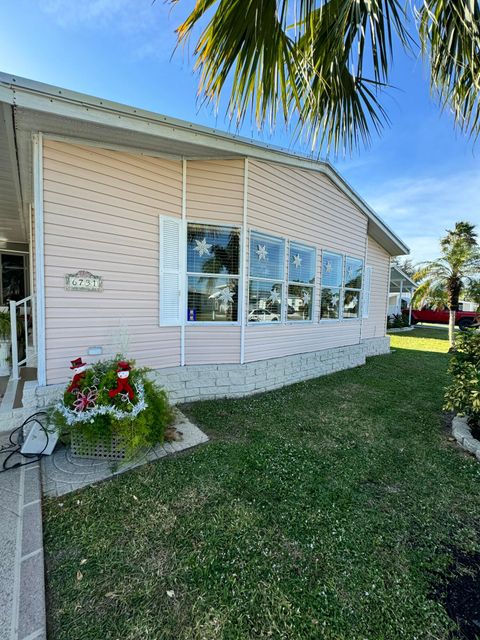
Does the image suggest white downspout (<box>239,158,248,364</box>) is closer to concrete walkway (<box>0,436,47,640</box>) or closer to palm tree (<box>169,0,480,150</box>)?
palm tree (<box>169,0,480,150</box>)

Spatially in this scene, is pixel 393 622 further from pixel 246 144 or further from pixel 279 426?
pixel 246 144

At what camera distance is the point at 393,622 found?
155 cm

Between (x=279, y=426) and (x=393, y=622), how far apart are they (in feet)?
8.05

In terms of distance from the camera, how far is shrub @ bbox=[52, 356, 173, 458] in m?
2.76

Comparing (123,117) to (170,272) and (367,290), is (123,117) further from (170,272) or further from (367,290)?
(367,290)

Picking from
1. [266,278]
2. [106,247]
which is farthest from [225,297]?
[106,247]

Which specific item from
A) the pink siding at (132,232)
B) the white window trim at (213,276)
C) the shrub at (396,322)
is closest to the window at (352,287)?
the pink siding at (132,232)

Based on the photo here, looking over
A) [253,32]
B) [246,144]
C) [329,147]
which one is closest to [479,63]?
[329,147]

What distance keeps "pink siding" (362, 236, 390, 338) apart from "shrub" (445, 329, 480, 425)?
549 cm

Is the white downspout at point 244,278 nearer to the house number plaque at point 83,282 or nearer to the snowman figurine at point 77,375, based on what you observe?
the house number plaque at point 83,282

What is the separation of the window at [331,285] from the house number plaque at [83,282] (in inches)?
191

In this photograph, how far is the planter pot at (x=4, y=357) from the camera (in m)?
4.87

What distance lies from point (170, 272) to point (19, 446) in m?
2.77

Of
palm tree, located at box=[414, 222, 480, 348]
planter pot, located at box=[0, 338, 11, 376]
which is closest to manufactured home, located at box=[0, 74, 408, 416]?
planter pot, located at box=[0, 338, 11, 376]
